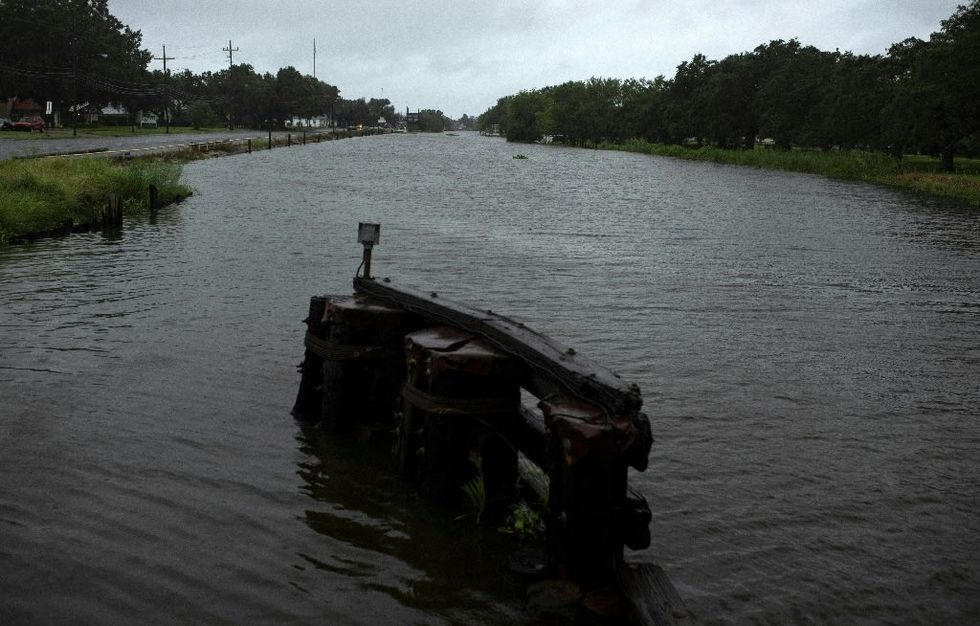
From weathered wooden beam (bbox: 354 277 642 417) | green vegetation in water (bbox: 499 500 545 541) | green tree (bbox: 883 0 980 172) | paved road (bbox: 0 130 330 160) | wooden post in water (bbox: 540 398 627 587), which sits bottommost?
green vegetation in water (bbox: 499 500 545 541)

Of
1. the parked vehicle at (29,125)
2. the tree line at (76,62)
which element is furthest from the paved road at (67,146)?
the tree line at (76,62)

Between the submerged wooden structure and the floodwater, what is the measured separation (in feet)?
1.52

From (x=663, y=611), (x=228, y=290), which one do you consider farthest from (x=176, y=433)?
(x=228, y=290)

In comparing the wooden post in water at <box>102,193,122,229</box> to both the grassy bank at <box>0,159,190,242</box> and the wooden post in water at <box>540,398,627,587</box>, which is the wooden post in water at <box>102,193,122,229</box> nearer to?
the grassy bank at <box>0,159,190,242</box>

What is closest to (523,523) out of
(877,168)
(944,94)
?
(944,94)

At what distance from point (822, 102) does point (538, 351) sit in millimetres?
97675

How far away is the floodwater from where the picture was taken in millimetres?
5723

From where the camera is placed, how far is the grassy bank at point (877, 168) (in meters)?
54.3

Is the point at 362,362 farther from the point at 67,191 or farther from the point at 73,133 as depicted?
the point at 73,133

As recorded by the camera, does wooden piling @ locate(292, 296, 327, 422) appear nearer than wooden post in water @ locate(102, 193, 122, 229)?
Yes

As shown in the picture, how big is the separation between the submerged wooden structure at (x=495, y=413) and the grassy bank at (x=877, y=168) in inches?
1885

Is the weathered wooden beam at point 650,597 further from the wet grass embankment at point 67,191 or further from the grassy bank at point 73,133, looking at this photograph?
the grassy bank at point 73,133

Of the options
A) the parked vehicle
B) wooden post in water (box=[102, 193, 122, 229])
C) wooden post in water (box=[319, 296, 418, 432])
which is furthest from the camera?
the parked vehicle

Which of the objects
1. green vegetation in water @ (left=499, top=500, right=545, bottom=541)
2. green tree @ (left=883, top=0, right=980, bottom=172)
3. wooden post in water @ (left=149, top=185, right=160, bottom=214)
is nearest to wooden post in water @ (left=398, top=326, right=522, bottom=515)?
green vegetation in water @ (left=499, top=500, right=545, bottom=541)
